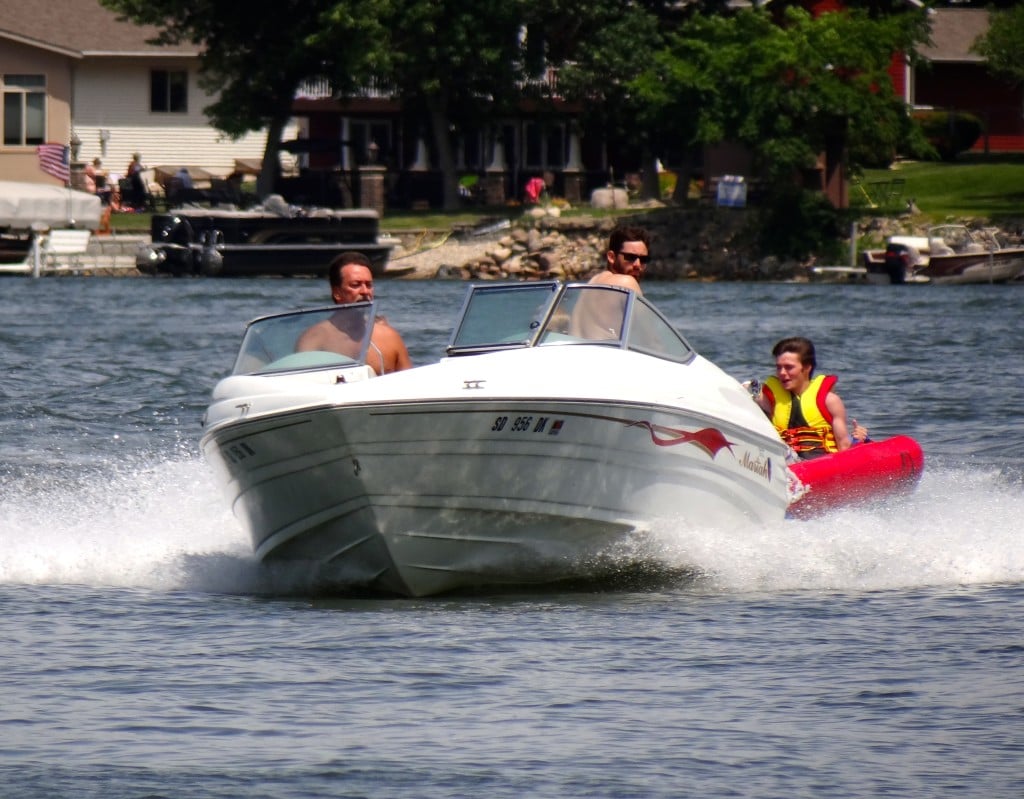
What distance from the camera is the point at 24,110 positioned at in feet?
192

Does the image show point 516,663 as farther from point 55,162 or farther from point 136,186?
point 136,186

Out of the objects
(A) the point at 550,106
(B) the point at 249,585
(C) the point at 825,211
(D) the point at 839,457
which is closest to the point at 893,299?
(C) the point at 825,211

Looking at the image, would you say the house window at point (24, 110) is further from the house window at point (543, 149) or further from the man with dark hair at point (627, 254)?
the man with dark hair at point (627, 254)

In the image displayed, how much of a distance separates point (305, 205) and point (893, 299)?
20.3 m

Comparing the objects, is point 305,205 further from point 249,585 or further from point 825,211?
point 249,585

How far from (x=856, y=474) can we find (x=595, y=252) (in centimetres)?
3604

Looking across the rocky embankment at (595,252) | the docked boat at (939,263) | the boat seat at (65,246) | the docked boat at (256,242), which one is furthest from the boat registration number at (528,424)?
the boat seat at (65,246)

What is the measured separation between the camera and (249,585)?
1016 cm

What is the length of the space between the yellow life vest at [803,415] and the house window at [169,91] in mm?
50648

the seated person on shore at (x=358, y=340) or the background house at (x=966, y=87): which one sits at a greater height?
the background house at (x=966, y=87)

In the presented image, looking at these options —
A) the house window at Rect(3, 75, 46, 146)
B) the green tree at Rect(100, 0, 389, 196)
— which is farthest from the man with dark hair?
the house window at Rect(3, 75, 46, 146)

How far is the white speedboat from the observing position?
892cm

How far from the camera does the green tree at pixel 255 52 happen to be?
51.7 m

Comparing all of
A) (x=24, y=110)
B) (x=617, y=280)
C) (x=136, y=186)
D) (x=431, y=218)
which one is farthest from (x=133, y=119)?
(x=617, y=280)
